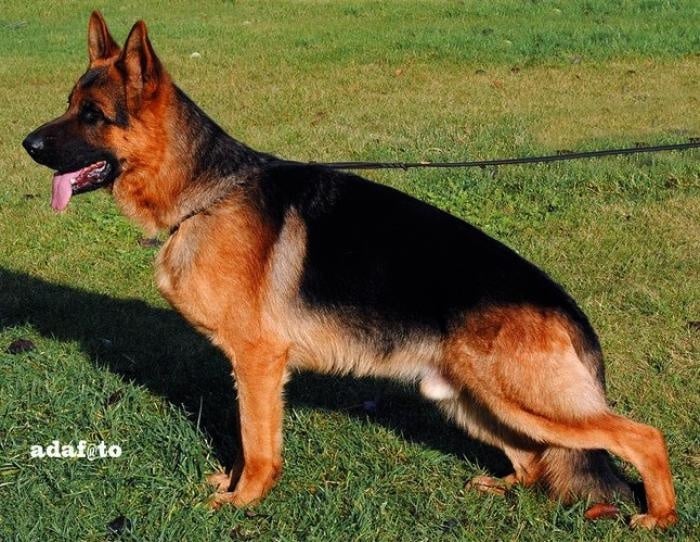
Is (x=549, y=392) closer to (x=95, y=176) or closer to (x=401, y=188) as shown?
(x=95, y=176)

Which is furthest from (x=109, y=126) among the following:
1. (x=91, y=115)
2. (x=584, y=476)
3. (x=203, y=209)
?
(x=584, y=476)

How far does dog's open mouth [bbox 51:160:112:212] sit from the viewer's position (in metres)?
3.93

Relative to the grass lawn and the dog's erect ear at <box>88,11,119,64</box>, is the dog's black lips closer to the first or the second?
the dog's erect ear at <box>88,11,119,64</box>

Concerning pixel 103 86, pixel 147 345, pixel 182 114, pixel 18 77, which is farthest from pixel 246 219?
pixel 18 77

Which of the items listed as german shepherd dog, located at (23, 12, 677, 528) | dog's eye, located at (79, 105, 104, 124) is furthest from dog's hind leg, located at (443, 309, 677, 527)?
dog's eye, located at (79, 105, 104, 124)

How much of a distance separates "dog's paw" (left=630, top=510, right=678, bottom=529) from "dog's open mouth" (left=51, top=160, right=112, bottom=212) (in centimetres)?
265

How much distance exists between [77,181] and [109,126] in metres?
0.29

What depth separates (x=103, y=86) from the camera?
12.7 feet

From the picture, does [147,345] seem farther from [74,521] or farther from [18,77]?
[18,77]

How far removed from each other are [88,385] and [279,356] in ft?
4.48

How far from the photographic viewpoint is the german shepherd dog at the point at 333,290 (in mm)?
3637

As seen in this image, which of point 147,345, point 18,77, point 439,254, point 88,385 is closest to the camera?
point 439,254

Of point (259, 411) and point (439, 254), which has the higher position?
point (439, 254)

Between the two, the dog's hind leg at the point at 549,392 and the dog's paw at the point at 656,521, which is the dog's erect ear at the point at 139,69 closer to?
the dog's hind leg at the point at 549,392
